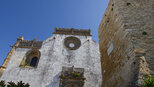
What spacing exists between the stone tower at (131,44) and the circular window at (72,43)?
434 centimetres

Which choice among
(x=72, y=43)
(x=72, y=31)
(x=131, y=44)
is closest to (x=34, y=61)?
(x=72, y=43)

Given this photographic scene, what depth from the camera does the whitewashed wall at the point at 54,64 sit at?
9938 mm

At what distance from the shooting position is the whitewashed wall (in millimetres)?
9938

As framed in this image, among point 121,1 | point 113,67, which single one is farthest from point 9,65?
point 121,1

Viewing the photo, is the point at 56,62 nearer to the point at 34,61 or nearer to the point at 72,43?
the point at 34,61

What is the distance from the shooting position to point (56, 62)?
36.5 feet

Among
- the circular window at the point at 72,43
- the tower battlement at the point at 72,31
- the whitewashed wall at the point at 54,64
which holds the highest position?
the tower battlement at the point at 72,31

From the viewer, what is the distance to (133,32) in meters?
7.30

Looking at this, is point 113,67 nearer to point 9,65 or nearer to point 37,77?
point 37,77

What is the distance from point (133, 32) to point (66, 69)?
685 cm

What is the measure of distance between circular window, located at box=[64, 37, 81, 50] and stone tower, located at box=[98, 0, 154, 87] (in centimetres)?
434

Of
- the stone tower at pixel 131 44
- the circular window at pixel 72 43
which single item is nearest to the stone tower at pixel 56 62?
the circular window at pixel 72 43

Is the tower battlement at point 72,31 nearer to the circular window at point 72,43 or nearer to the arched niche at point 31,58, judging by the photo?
the circular window at point 72,43

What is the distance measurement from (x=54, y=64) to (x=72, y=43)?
11.9 ft
